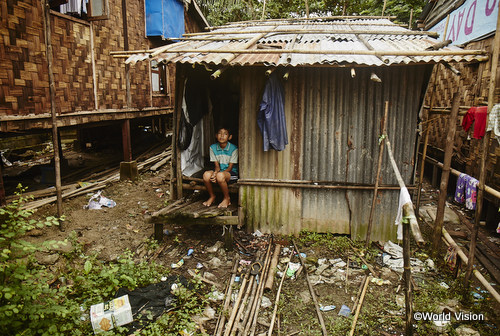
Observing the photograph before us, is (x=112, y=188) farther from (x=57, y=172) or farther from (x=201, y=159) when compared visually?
(x=201, y=159)

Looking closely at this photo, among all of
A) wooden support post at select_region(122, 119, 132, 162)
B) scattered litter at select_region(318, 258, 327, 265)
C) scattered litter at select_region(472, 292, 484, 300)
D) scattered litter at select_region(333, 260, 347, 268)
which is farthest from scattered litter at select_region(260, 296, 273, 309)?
wooden support post at select_region(122, 119, 132, 162)

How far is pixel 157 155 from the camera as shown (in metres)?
12.5

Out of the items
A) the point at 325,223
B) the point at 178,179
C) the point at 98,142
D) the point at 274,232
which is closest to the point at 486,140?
the point at 325,223

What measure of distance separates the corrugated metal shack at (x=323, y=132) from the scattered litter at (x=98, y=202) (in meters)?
2.48

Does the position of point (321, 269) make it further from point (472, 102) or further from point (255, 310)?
point (472, 102)

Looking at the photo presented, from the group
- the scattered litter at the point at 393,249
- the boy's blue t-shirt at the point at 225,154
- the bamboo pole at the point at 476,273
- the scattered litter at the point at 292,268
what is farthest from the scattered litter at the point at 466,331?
the boy's blue t-shirt at the point at 225,154

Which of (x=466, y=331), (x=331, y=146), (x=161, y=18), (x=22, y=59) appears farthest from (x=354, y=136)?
(x=161, y=18)

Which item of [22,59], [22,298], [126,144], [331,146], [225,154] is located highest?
[22,59]

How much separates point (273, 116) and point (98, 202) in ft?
17.3

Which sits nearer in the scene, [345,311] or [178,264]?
[345,311]

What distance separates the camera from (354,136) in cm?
589

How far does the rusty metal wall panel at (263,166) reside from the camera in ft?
19.3

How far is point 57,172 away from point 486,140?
25.5 ft

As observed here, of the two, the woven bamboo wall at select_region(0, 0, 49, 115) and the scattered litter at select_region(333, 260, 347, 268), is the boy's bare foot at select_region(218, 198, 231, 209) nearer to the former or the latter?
the scattered litter at select_region(333, 260, 347, 268)
